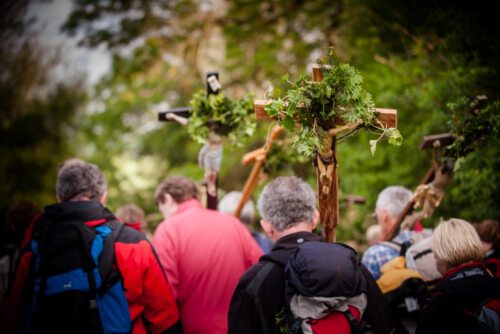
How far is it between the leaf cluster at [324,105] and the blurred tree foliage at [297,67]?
5.20 ft

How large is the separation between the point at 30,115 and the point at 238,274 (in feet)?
44.3

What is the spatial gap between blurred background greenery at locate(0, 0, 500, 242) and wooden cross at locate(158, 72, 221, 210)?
82.7 inches

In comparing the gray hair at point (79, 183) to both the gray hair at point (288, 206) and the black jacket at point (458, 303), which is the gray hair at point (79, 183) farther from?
the black jacket at point (458, 303)

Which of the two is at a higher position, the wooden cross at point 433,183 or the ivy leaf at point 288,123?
the ivy leaf at point 288,123

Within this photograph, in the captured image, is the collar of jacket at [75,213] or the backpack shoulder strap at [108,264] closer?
the backpack shoulder strap at [108,264]

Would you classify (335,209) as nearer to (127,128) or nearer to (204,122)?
(204,122)

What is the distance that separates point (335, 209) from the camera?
289 centimetres

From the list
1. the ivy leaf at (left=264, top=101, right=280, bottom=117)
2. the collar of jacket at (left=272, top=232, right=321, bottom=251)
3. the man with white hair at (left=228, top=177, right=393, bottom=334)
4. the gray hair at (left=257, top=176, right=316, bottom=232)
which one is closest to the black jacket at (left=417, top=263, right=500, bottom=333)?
the man with white hair at (left=228, top=177, right=393, bottom=334)

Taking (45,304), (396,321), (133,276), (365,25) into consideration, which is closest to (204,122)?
(133,276)

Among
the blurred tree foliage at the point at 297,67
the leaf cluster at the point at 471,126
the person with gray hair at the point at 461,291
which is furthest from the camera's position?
the blurred tree foliage at the point at 297,67

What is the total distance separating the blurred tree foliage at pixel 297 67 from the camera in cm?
447

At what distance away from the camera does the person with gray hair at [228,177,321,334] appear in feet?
7.96

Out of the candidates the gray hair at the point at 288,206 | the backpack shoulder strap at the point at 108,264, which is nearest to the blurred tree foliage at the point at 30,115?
the backpack shoulder strap at the point at 108,264

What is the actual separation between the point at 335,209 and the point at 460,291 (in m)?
0.91
